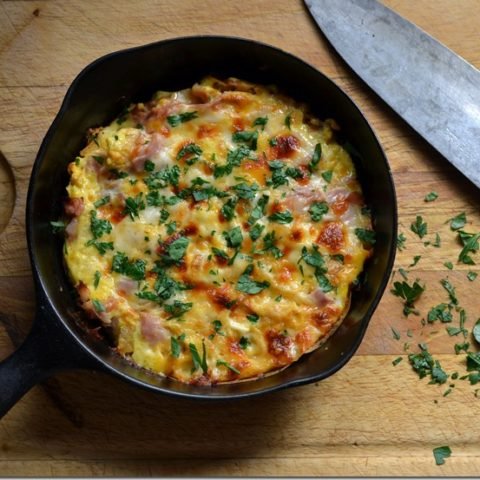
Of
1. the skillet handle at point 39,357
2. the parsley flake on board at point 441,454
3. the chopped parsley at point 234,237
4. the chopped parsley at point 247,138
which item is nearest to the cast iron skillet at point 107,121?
the skillet handle at point 39,357

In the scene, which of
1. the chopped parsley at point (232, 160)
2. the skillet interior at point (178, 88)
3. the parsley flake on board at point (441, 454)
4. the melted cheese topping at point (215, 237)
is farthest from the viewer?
the parsley flake on board at point (441, 454)

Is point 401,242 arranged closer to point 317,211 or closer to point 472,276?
point 472,276

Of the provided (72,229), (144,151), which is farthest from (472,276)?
(72,229)

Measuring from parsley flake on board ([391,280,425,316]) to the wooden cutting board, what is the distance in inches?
1.4

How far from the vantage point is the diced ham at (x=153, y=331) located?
291 centimetres

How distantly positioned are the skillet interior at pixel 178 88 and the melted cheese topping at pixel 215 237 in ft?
0.25

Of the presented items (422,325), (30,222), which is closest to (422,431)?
(422,325)

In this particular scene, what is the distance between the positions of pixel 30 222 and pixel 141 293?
0.53m

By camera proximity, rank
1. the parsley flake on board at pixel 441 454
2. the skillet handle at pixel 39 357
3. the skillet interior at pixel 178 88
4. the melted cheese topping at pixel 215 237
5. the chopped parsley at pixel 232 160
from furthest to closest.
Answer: the parsley flake on board at pixel 441 454, the chopped parsley at pixel 232 160, the melted cheese topping at pixel 215 237, the skillet interior at pixel 178 88, the skillet handle at pixel 39 357

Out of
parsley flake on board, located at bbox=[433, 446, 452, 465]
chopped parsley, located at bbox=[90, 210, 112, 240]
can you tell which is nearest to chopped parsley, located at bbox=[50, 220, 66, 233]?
chopped parsley, located at bbox=[90, 210, 112, 240]

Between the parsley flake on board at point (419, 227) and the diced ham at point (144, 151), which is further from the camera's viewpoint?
the parsley flake on board at point (419, 227)

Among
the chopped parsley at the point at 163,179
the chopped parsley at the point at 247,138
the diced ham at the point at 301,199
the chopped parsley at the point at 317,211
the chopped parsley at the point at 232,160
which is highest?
the chopped parsley at the point at 247,138

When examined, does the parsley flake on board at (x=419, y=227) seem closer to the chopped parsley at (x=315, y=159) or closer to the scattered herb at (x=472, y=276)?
the scattered herb at (x=472, y=276)

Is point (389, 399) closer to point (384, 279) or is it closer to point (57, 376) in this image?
point (384, 279)
